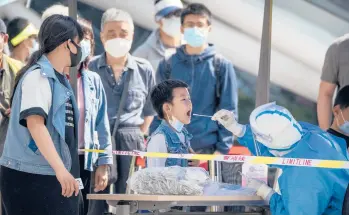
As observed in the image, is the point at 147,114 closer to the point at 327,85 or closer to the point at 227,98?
the point at 227,98

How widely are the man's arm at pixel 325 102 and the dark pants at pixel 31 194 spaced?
110 inches

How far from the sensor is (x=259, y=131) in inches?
194

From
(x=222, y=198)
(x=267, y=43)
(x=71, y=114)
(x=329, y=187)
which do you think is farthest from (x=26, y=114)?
(x=267, y=43)

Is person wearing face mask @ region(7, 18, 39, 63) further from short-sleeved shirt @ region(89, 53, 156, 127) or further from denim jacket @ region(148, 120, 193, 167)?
denim jacket @ region(148, 120, 193, 167)

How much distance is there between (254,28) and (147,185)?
270 cm

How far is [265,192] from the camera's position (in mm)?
5133

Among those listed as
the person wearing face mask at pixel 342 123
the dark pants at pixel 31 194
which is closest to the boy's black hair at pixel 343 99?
the person wearing face mask at pixel 342 123

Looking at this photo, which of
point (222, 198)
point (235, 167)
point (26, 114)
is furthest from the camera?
point (235, 167)

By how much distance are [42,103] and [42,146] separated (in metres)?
0.24

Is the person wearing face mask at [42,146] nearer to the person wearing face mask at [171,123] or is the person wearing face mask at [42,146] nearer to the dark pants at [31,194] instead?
the dark pants at [31,194]

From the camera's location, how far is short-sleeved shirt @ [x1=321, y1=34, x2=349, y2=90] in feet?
22.3

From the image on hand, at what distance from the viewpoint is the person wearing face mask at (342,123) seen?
520 cm

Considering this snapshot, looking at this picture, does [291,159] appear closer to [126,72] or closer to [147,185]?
[147,185]

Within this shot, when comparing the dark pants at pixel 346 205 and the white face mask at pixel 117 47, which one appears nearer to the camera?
the dark pants at pixel 346 205
